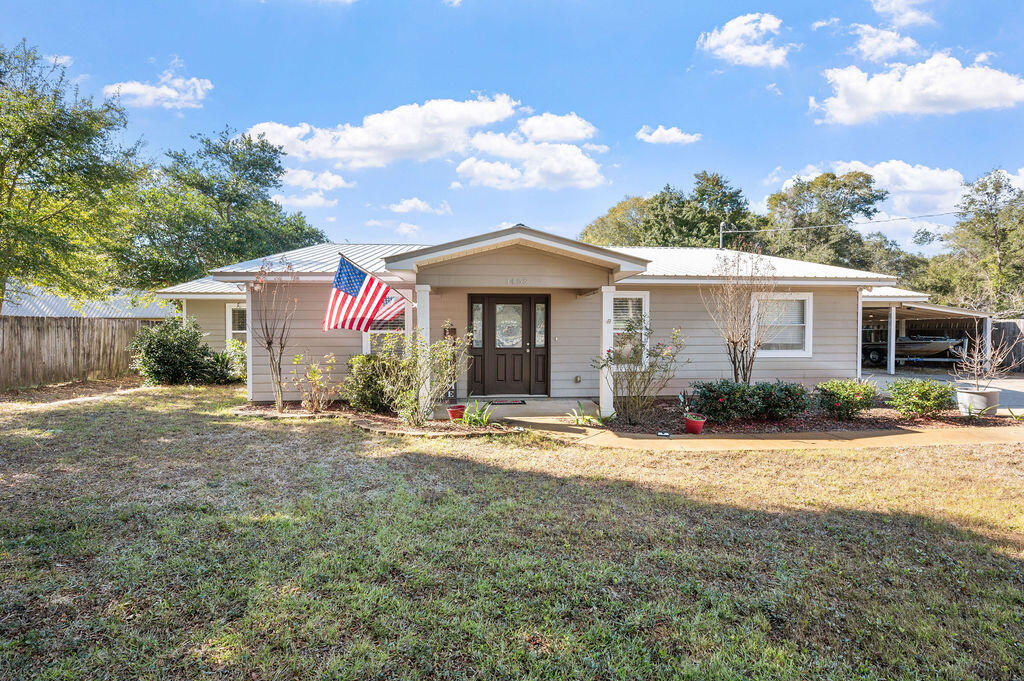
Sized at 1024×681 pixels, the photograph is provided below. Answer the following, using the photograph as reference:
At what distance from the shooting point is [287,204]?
1206 inches

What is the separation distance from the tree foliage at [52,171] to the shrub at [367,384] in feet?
27.8

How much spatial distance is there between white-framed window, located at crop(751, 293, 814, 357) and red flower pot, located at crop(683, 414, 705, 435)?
4.01 m

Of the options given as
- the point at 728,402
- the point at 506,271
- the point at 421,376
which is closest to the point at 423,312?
Answer: the point at 421,376

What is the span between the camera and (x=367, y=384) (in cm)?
865

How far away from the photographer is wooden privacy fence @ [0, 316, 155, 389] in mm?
11273

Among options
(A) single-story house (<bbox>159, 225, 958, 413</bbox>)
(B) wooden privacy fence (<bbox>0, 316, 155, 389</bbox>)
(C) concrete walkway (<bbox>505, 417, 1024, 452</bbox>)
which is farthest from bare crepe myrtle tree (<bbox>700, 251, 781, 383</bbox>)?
(B) wooden privacy fence (<bbox>0, 316, 155, 389</bbox>)

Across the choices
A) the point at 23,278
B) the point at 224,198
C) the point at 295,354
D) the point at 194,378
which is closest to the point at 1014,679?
the point at 295,354

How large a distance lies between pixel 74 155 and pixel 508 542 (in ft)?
49.3

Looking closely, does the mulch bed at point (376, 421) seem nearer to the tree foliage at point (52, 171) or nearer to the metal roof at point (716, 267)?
the metal roof at point (716, 267)

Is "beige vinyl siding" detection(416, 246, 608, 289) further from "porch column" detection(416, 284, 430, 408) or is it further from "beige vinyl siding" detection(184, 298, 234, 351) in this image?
"beige vinyl siding" detection(184, 298, 234, 351)

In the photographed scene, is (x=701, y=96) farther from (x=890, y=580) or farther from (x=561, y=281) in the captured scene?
(x=890, y=580)

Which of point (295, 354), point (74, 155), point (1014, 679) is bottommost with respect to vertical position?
point (1014, 679)

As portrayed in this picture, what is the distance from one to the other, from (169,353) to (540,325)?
33.8ft

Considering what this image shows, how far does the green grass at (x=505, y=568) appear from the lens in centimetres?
232
